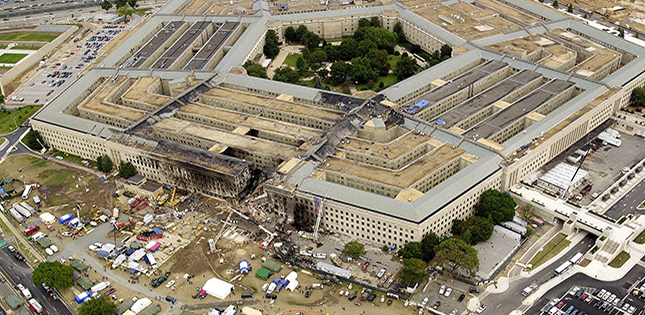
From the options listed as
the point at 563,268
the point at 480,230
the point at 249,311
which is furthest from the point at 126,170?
the point at 563,268

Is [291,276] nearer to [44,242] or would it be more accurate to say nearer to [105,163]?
[44,242]

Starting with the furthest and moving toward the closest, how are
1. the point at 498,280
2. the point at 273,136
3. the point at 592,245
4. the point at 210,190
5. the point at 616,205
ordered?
the point at 273,136, the point at 210,190, the point at 616,205, the point at 592,245, the point at 498,280

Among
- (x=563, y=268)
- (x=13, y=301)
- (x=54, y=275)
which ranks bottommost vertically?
(x=563, y=268)

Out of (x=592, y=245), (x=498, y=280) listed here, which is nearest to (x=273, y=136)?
(x=498, y=280)

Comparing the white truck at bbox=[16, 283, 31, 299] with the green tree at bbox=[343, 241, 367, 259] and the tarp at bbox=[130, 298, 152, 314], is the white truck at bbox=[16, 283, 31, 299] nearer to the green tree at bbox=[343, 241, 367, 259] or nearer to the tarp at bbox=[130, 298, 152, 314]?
the tarp at bbox=[130, 298, 152, 314]

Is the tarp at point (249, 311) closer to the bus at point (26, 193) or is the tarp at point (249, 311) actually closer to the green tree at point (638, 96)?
the bus at point (26, 193)

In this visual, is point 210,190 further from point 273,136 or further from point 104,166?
point 104,166
